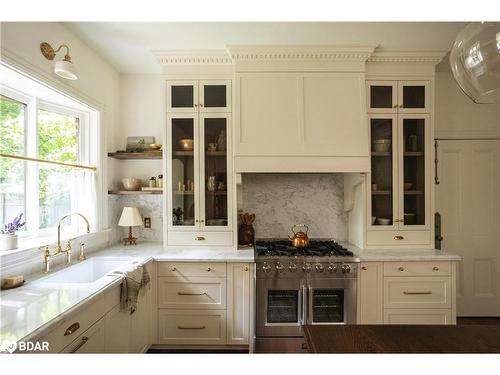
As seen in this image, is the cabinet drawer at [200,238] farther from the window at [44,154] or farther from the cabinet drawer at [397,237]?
the cabinet drawer at [397,237]

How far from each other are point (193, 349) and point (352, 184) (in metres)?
2.01

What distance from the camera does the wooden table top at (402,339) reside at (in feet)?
3.14

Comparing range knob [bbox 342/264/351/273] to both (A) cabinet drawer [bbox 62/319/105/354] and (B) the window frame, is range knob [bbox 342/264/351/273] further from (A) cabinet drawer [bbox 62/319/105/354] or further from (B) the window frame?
(B) the window frame

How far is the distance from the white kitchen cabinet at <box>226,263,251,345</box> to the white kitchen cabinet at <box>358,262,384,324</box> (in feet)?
2.98

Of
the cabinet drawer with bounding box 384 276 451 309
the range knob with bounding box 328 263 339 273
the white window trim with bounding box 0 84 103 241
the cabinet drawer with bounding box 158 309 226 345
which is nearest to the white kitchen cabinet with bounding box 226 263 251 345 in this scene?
the cabinet drawer with bounding box 158 309 226 345

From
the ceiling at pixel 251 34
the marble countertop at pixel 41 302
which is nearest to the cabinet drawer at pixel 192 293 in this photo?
the marble countertop at pixel 41 302

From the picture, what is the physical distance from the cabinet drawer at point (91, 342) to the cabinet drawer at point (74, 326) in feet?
0.08

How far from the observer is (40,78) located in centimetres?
176

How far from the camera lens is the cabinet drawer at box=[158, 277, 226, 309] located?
2150 mm

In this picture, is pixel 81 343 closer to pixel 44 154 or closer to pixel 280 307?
pixel 280 307

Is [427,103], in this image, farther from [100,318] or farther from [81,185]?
[81,185]
